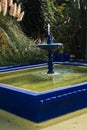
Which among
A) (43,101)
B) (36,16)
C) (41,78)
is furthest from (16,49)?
(43,101)

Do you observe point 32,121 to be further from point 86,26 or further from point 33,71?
point 86,26

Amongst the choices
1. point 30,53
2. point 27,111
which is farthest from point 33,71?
point 27,111

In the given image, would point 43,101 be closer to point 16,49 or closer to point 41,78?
point 41,78

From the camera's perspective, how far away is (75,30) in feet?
41.7

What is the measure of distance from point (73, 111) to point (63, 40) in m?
7.43

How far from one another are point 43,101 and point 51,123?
38 cm

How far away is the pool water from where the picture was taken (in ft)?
21.2

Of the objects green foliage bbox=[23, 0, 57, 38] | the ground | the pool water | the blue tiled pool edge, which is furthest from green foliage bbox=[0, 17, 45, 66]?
the ground

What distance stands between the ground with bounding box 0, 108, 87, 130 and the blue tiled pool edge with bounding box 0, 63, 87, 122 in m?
0.11

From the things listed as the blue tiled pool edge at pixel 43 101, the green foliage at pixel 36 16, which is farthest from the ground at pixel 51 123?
the green foliage at pixel 36 16

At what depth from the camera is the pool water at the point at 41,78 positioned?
647cm

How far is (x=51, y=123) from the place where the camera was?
5.10 meters

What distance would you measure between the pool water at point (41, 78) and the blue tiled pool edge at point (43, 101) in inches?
24.3

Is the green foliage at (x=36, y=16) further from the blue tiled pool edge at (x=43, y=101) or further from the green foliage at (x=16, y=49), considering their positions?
the blue tiled pool edge at (x=43, y=101)
